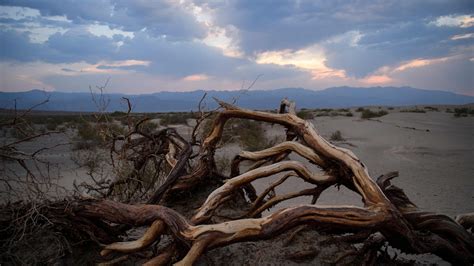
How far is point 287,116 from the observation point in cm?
393

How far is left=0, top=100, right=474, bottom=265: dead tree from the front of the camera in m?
2.73

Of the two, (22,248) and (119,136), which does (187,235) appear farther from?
(119,136)

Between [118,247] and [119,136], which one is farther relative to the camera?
[119,136]

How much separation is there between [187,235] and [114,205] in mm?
751

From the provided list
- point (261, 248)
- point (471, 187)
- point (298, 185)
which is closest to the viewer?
point (261, 248)

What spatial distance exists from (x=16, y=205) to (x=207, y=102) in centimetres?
253

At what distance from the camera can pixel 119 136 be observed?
498 centimetres

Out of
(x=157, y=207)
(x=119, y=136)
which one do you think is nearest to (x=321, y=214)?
(x=157, y=207)

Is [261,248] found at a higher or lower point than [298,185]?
higher

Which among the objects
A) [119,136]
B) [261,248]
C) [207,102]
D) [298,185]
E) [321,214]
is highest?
[207,102]

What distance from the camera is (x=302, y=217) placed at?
2838 millimetres

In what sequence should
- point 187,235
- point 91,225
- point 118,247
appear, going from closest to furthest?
point 187,235, point 118,247, point 91,225

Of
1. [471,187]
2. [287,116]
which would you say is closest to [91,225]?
[287,116]

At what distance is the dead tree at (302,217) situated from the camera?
8.97 feet
